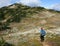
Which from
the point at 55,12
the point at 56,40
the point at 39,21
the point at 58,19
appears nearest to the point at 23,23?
the point at 39,21

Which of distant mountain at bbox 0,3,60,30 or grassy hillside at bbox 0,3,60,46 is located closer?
grassy hillside at bbox 0,3,60,46

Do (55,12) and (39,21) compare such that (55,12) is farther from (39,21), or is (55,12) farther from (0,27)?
(0,27)

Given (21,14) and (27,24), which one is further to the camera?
(21,14)

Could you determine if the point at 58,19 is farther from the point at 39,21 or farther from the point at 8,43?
the point at 8,43

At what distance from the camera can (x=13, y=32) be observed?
59969mm

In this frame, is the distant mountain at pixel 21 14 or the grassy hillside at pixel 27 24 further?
the distant mountain at pixel 21 14

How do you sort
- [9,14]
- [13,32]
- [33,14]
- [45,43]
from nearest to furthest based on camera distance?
[45,43] < [13,32] < [33,14] < [9,14]

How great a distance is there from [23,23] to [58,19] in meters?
10.5

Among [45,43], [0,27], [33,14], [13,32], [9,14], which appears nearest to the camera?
[45,43]

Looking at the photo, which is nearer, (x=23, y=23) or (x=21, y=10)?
(x=23, y=23)

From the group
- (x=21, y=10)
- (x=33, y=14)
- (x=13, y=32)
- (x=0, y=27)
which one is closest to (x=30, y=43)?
(x=13, y=32)

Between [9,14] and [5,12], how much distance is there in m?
4.31

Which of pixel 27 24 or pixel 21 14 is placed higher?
pixel 21 14

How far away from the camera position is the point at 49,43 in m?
48.2
